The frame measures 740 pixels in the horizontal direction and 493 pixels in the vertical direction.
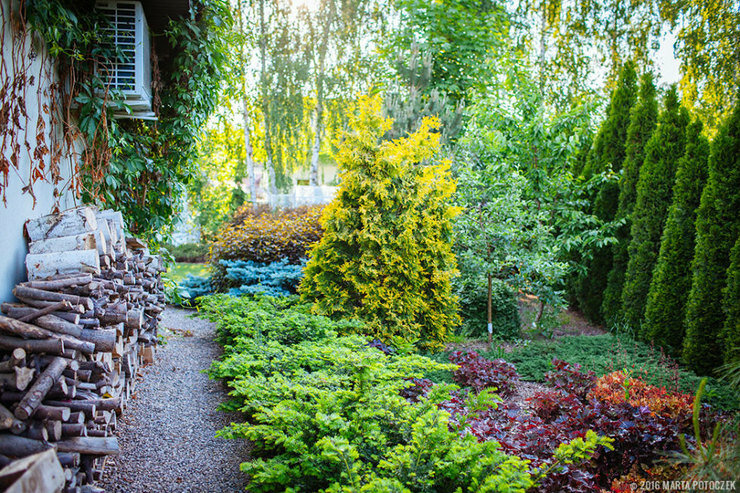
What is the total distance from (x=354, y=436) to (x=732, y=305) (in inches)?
165

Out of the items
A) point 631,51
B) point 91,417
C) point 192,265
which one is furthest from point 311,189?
point 91,417

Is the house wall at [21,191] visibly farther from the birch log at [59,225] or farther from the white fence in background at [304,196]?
the white fence in background at [304,196]

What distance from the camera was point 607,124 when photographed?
24.6ft

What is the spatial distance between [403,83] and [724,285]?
281 inches

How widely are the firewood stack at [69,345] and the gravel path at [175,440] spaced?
0.73ft

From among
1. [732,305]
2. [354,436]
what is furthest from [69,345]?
[732,305]

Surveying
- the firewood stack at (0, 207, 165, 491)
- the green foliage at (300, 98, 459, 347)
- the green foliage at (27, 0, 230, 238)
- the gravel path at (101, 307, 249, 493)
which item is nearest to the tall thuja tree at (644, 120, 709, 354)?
the green foliage at (300, 98, 459, 347)

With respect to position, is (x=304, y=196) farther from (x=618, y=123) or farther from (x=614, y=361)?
(x=614, y=361)

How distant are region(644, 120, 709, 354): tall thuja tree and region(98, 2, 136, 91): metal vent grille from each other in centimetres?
597

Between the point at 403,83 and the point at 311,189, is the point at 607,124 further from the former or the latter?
the point at 311,189

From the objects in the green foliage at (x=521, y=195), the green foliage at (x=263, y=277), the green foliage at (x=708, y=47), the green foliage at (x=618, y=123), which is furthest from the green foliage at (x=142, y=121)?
the green foliage at (x=708, y=47)

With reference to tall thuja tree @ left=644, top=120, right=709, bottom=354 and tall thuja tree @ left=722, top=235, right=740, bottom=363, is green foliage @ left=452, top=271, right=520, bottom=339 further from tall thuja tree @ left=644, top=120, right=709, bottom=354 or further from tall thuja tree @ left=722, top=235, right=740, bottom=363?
tall thuja tree @ left=722, top=235, right=740, bottom=363

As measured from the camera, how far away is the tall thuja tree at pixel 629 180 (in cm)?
662

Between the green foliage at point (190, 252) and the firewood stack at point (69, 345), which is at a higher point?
the firewood stack at point (69, 345)
